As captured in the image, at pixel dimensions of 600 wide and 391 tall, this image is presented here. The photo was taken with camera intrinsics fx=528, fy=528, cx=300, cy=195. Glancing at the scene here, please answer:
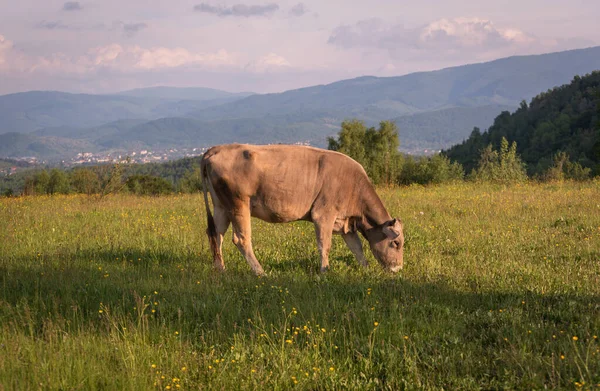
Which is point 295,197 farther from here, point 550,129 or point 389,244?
point 550,129

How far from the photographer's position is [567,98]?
10562 centimetres

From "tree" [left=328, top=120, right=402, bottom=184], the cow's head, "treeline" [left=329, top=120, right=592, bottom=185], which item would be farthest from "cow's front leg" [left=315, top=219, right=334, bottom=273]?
"tree" [left=328, top=120, right=402, bottom=184]

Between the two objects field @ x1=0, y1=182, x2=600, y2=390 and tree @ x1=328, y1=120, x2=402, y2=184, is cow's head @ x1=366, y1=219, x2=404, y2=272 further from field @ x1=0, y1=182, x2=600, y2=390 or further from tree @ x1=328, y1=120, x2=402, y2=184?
tree @ x1=328, y1=120, x2=402, y2=184

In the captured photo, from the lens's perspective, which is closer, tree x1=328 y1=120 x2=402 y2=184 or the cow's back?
the cow's back

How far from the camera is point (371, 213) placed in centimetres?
1044

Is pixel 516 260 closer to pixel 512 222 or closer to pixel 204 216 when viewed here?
pixel 512 222

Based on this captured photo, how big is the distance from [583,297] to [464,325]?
2.22 m

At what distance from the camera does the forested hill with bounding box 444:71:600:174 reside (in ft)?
257

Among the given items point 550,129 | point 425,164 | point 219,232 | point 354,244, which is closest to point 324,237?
point 354,244

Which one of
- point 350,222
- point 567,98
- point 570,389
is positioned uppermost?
point 567,98

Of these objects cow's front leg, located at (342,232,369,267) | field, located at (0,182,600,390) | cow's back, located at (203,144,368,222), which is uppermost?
cow's back, located at (203,144,368,222)

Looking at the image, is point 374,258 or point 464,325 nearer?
point 464,325

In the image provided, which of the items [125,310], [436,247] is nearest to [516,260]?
[436,247]

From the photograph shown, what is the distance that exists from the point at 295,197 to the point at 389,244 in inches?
79.8
